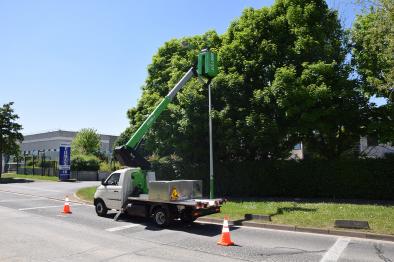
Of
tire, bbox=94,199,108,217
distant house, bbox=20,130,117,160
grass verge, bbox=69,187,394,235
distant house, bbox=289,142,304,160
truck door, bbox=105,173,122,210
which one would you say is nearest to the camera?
grass verge, bbox=69,187,394,235

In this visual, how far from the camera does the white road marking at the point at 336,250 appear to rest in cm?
1023

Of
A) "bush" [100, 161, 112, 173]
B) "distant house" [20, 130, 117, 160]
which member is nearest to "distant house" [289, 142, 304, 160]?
"bush" [100, 161, 112, 173]

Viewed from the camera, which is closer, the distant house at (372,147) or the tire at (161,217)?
the tire at (161,217)

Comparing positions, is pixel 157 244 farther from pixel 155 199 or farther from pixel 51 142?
pixel 51 142

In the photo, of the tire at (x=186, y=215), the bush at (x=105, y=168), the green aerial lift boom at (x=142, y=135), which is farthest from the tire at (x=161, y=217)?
the bush at (x=105, y=168)

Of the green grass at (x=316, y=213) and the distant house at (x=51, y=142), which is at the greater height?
the distant house at (x=51, y=142)

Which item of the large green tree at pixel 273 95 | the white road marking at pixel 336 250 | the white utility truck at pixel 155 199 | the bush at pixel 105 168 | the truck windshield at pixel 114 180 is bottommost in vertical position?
the white road marking at pixel 336 250

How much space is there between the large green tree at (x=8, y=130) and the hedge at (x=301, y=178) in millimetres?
31975

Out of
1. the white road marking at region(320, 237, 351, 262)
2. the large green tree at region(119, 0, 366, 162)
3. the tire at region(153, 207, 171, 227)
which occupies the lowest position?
the white road marking at region(320, 237, 351, 262)

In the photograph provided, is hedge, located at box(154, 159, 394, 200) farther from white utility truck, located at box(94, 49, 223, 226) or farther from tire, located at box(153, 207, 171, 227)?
tire, located at box(153, 207, 171, 227)

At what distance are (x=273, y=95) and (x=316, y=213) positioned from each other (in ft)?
26.6

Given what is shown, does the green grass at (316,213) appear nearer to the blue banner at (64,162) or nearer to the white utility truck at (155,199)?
the white utility truck at (155,199)

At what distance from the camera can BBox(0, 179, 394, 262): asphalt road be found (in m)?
10.3

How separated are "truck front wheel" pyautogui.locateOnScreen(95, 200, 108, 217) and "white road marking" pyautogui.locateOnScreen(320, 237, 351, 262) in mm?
10047
